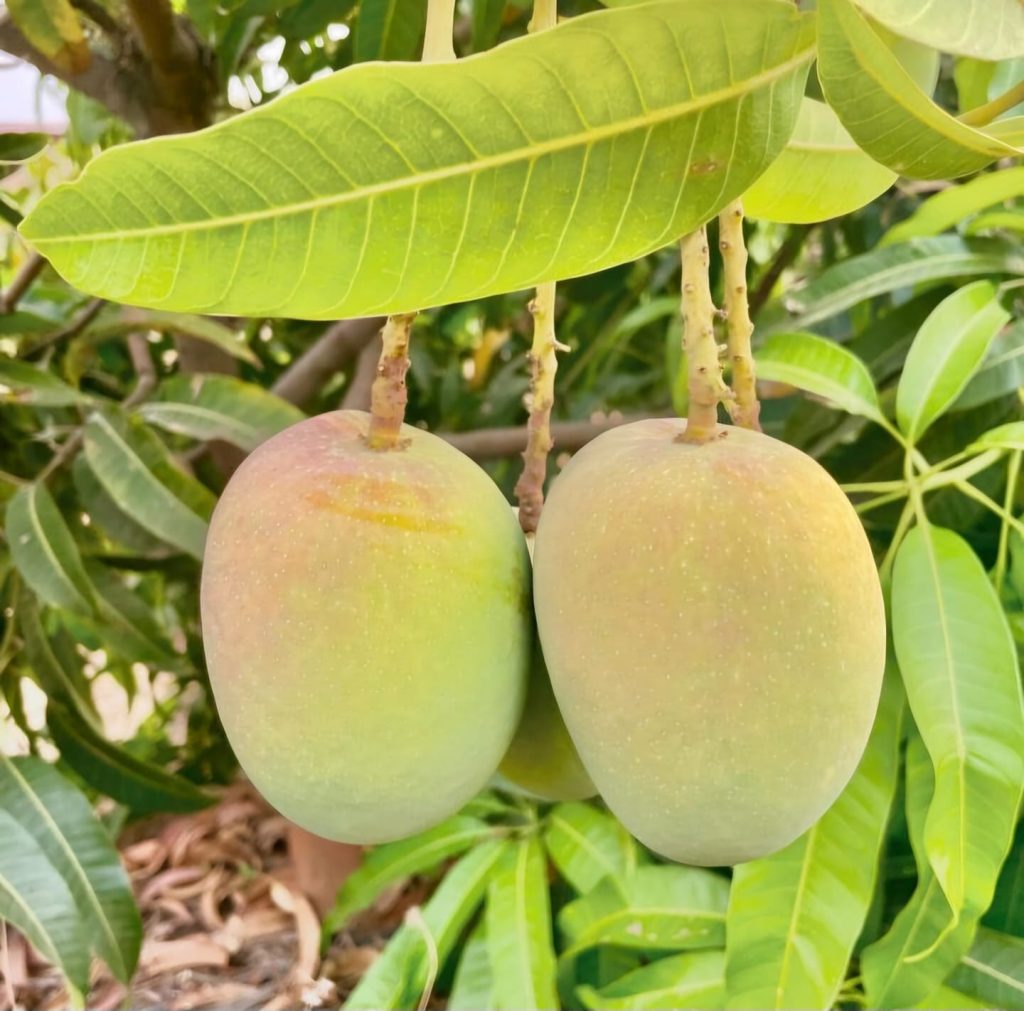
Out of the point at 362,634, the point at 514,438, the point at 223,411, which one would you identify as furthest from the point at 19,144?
the point at 362,634

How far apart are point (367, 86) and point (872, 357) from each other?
792 mm

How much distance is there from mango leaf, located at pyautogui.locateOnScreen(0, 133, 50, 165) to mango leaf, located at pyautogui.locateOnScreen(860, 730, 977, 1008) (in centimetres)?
86

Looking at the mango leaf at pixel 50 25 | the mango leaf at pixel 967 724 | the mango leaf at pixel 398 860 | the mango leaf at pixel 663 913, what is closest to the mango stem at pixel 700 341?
the mango leaf at pixel 967 724

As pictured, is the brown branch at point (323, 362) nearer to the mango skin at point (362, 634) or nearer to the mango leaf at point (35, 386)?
the mango leaf at point (35, 386)

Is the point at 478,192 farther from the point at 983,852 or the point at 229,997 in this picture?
the point at 229,997

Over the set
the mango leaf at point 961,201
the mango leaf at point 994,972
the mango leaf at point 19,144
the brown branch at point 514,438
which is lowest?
the mango leaf at point 994,972

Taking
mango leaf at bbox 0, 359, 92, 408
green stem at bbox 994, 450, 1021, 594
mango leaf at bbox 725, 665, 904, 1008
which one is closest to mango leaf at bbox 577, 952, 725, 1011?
mango leaf at bbox 725, 665, 904, 1008

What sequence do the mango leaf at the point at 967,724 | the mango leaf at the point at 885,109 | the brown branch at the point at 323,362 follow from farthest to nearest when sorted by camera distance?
the brown branch at the point at 323,362 < the mango leaf at the point at 967,724 < the mango leaf at the point at 885,109

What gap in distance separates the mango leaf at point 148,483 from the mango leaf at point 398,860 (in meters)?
0.46

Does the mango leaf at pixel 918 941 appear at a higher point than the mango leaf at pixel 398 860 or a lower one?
higher

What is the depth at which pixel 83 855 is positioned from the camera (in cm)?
83

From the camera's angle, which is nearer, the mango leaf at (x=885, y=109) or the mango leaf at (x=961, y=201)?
the mango leaf at (x=885, y=109)

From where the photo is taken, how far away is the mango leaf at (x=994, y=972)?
0.76m

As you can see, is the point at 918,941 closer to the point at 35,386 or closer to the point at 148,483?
the point at 148,483
